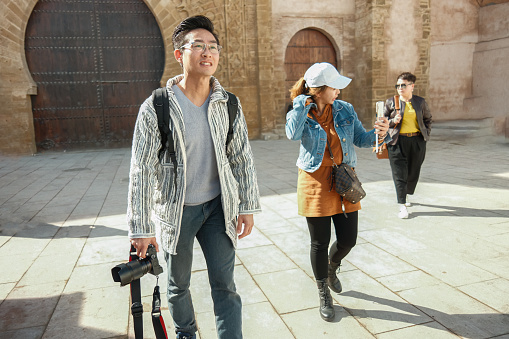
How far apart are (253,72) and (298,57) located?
2045 millimetres

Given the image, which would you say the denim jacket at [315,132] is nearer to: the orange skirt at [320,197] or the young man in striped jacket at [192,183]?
the orange skirt at [320,197]

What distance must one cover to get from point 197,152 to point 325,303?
1.42 meters

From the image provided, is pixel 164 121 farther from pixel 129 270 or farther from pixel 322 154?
pixel 322 154

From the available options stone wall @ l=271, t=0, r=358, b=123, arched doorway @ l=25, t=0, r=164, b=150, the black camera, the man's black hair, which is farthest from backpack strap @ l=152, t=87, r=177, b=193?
stone wall @ l=271, t=0, r=358, b=123

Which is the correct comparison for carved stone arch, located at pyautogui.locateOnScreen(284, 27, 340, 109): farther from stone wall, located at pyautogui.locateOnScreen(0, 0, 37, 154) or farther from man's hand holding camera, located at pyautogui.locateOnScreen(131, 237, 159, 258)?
man's hand holding camera, located at pyautogui.locateOnScreen(131, 237, 159, 258)

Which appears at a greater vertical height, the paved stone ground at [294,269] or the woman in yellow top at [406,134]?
the woman in yellow top at [406,134]

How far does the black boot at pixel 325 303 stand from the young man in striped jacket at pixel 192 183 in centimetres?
79

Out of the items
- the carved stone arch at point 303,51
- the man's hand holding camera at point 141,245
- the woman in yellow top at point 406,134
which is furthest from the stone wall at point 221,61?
the man's hand holding camera at point 141,245

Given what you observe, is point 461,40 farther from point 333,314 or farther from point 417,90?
point 333,314

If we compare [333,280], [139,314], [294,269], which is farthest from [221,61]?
[139,314]

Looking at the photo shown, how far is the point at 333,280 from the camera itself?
3070mm

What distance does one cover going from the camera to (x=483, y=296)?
2918 millimetres

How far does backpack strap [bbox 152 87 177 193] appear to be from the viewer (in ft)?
6.44

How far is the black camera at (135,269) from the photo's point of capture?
1768 mm
